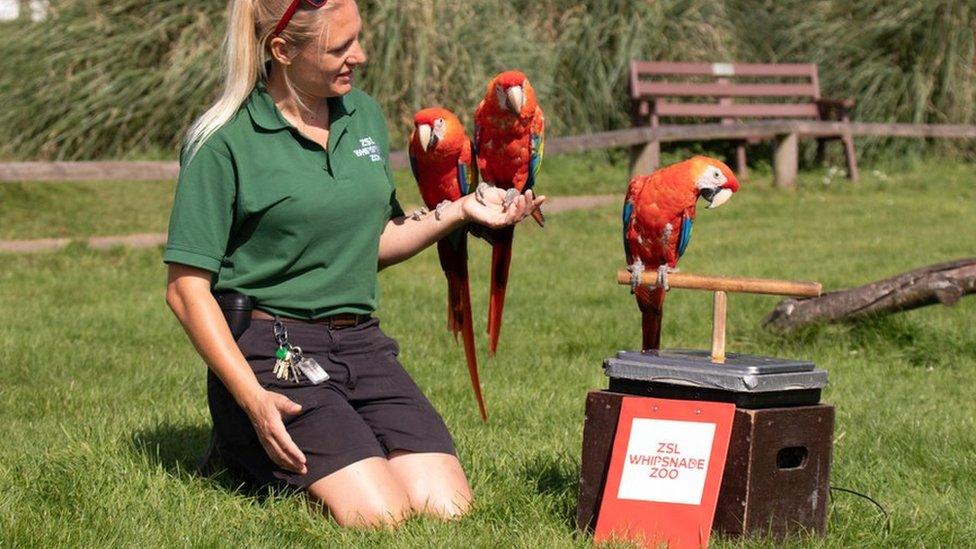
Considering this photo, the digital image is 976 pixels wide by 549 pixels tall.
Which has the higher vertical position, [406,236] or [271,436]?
[406,236]

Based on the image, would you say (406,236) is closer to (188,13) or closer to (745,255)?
(745,255)

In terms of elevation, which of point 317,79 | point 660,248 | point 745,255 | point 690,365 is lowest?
point 745,255

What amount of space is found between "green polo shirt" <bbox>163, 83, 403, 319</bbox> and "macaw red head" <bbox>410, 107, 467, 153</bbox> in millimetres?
170

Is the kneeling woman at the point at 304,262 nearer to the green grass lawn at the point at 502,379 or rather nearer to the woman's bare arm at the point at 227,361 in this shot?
the woman's bare arm at the point at 227,361

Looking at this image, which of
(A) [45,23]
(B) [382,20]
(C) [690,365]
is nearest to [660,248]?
(C) [690,365]

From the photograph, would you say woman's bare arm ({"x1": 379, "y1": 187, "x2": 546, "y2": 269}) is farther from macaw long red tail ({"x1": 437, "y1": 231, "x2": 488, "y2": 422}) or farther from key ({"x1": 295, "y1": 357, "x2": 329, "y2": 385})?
key ({"x1": 295, "y1": 357, "x2": 329, "y2": 385})

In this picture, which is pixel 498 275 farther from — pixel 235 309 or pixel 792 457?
pixel 792 457

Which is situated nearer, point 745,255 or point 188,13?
point 745,255

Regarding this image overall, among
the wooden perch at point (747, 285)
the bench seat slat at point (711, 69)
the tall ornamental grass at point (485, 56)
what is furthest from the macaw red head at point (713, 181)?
the bench seat slat at point (711, 69)

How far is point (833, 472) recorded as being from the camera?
3514 millimetres

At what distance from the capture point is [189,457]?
358 centimetres

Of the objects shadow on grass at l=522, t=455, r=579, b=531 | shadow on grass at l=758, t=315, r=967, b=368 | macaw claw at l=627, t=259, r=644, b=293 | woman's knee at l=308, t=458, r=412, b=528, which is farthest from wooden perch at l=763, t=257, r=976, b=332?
woman's knee at l=308, t=458, r=412, b=528

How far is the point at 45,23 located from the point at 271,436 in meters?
8.49

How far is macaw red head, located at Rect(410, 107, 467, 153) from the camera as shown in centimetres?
337
